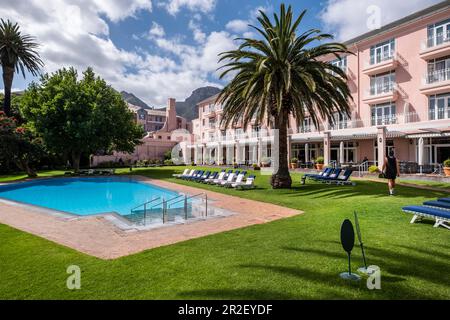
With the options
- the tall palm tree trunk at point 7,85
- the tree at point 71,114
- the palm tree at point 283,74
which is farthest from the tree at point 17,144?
the palm tree at point 283,74

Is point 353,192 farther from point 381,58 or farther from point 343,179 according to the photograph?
point 381,58

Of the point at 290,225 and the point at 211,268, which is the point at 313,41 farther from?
the point at 211,268

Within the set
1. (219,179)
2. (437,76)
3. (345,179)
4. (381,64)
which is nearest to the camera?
(345,179)

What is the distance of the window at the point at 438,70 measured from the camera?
23.8m

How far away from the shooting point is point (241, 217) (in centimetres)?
1072

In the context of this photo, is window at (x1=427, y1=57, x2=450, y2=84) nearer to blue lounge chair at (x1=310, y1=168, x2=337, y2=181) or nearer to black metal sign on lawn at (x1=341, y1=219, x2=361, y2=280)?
blue lounge chair at (x1=310, y1=168, x2=337, y2=181)

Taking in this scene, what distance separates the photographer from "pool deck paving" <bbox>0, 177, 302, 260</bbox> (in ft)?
23.6

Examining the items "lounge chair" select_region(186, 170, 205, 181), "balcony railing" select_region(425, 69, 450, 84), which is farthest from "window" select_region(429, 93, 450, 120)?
"lounge chair" select_region(186, 170, 205, 181)

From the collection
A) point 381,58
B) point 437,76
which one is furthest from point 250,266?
point 381,58

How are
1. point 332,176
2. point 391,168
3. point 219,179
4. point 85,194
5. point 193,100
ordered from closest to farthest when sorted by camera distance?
point 391,168, point 332,176, point 85,194, point 219,179, point 193,100

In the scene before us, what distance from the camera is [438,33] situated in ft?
79.6

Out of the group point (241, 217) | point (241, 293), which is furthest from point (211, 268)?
point (241, 217)

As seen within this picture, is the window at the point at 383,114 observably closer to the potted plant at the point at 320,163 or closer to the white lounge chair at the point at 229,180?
the potted plant at the point at 320,163

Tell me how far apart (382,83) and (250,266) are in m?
29.4
